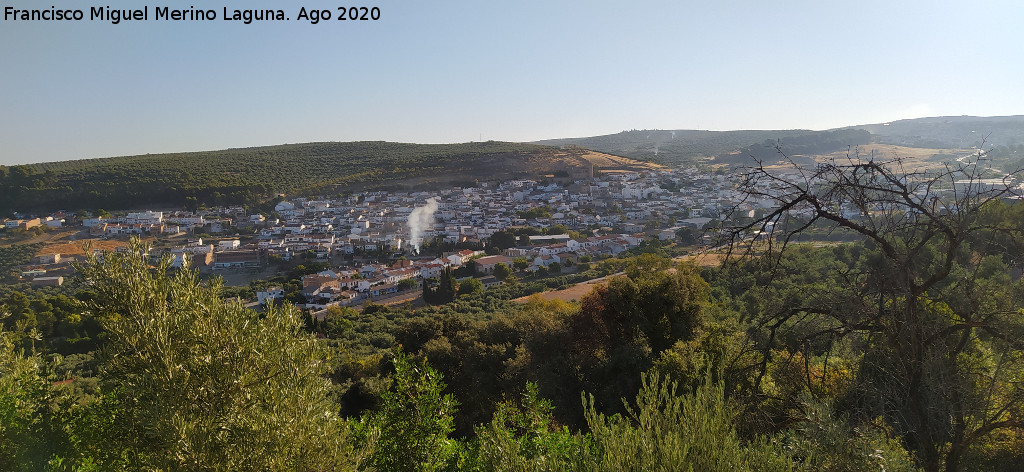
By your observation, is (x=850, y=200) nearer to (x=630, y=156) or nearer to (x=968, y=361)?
(x=968, y=361)

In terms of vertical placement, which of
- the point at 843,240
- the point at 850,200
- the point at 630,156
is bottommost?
the point at 843,240

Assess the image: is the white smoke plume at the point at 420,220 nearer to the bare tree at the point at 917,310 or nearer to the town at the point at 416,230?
the town at the point at 416,230

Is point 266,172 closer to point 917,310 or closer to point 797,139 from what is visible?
point 797,139

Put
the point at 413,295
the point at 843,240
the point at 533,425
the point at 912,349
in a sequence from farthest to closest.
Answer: the point at 413,295
the point at 843,240
the point at 533,425
the point at 912,349

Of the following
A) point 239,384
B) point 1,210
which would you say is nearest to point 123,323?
point 239,384

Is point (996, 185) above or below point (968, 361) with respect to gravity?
above

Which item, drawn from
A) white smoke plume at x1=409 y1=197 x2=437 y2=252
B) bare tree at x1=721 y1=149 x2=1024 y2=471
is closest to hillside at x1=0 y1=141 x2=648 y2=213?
white smoke plume at x1=409 y1=197 x2=437 y2=252

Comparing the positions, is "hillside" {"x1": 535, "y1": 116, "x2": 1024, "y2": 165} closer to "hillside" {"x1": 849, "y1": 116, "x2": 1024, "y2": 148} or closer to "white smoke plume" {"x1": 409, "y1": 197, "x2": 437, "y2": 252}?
"hillside" {"x1": 849, "y1": 116, "x2": 1024, "y2": 148}

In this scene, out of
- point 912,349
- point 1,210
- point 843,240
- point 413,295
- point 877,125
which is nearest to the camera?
point 912,349
